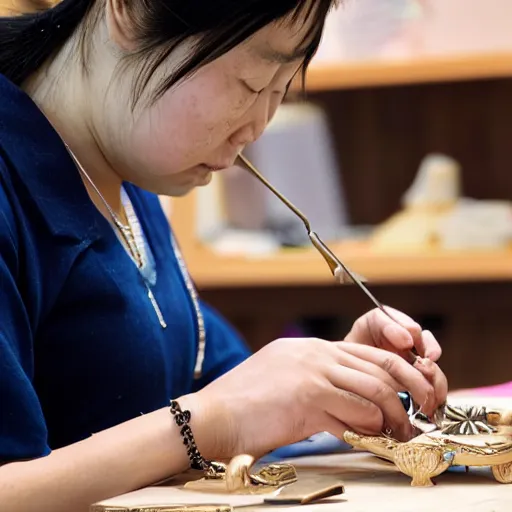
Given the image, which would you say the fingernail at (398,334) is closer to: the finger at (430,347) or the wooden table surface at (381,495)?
the finger at (430,347)

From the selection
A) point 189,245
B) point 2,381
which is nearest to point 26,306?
point 2,381

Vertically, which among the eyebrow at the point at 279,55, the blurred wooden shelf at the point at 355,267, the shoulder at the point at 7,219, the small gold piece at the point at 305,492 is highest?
the eyebrow at the point at 279,55

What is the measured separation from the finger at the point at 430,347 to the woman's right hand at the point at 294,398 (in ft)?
0.26

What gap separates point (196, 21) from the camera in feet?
2.98

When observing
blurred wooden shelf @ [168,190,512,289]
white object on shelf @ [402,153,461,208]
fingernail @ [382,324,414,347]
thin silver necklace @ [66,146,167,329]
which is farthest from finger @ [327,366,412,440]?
white object on shelf @ [402,153,461,208]

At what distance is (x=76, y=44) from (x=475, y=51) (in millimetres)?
1365

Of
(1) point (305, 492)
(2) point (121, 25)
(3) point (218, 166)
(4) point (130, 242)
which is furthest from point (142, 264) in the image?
(1) point (305, 492)

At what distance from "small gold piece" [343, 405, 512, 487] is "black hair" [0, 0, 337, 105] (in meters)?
0.33

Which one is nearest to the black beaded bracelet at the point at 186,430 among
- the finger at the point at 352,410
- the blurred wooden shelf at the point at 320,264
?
the finger at the point at 352,410

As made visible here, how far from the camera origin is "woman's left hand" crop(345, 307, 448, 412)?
945mm

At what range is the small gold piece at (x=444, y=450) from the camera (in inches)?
32.6

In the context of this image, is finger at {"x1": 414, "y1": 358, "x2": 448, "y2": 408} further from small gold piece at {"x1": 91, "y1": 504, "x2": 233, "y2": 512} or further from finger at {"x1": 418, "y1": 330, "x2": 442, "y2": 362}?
small gold piece at {"x1": 91, "y1": 504, "x2": 233, "y2": 512}

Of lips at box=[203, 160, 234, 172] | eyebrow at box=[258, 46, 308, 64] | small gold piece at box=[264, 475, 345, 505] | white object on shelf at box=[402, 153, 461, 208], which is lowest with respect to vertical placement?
white object on shelf at box=[402, 153, 461, 208]

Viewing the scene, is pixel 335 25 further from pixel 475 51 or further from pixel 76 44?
pixel 76 44
